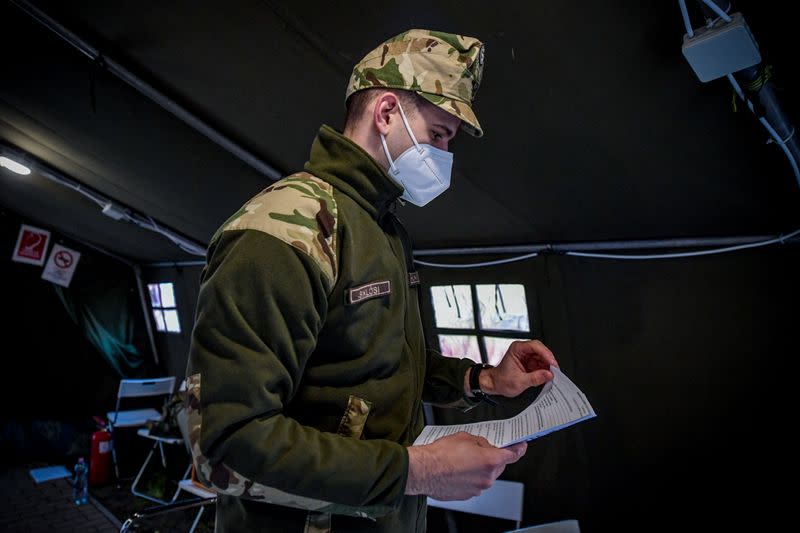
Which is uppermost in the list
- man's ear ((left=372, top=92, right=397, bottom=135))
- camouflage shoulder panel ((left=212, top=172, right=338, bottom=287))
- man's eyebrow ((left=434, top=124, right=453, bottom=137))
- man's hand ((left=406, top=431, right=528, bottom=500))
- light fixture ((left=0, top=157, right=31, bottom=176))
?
light fixture ((left=0, top=157, right=31, bottom=176))

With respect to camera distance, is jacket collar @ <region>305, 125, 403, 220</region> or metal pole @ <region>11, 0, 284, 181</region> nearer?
jacket collar @ <region>305, 125, 403, 220</region>

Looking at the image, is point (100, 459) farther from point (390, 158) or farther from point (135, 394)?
point (390, 158)

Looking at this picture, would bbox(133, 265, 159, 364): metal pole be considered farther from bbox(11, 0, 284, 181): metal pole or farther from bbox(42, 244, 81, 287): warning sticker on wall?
bbox(11, 0, 284, 181): metal pole

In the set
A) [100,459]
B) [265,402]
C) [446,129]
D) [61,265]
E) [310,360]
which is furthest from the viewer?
[61,265]

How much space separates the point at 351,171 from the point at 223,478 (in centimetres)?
63

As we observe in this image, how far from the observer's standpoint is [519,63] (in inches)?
60.2

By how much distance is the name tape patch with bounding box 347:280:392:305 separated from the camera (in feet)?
2.78

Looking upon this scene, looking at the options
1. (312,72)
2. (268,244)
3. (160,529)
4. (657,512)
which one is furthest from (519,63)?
(160,529)

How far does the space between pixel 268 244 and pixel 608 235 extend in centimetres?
198

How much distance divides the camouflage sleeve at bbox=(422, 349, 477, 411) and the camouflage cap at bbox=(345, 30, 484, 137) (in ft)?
2.10

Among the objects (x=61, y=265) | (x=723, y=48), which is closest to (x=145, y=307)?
(x=61, y=265)

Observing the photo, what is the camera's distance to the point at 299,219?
0.81 metres

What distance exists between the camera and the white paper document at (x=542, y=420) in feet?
2.47

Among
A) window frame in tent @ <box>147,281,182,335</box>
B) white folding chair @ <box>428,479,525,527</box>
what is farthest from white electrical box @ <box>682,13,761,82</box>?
window frame in tent @ <box>147,281,182,335</box>
